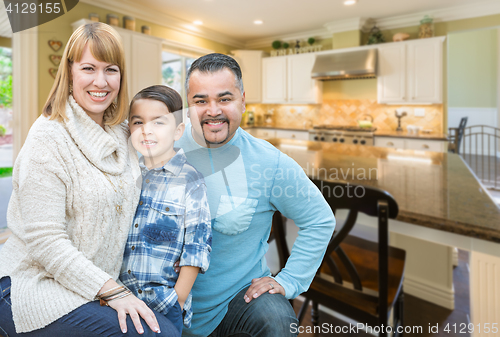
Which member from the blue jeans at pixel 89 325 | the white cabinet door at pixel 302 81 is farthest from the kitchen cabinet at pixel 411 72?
the blue jeans at pixel 89 325

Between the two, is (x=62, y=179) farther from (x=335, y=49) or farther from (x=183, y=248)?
(x=335, y=49)

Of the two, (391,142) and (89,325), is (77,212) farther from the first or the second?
(391,142)

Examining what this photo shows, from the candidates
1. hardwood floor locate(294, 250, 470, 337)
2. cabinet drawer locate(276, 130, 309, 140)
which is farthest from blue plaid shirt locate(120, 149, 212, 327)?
cabinet drawer locate(276, 130, 309, 140)

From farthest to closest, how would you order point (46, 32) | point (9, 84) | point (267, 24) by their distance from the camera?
1. point (267, 24)
2. point (46, 32)
3. point (9, 84)

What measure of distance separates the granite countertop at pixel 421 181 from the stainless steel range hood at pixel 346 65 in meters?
2.55

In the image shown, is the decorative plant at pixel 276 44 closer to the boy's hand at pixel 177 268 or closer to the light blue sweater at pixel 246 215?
the light blue sweater at pixel 246 215

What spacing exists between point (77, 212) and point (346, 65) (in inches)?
201

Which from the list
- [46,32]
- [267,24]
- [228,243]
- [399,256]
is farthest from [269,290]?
[267,24]

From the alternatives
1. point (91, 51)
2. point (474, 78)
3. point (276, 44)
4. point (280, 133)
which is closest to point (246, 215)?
point (91, 51)

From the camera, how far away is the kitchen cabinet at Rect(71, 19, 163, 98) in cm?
A: 334

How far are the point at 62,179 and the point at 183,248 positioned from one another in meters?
0.26

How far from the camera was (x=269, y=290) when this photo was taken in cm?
77

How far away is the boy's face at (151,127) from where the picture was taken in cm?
64

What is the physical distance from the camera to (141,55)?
368cm
